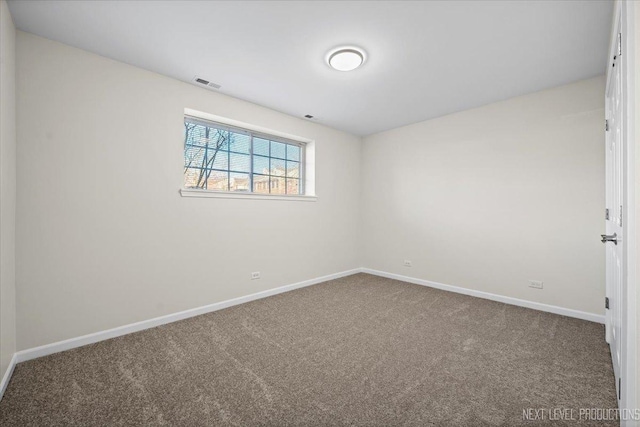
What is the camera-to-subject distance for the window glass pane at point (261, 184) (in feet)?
12.1

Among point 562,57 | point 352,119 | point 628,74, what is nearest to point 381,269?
point 352,119

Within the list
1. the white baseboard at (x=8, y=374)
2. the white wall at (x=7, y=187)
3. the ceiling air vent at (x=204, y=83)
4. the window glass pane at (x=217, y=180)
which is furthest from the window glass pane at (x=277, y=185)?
the white baseboard at (x=8, y=374)

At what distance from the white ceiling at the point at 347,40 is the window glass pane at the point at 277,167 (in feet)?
3.45

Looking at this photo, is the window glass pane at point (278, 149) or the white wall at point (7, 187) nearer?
the white wall at point (7, 187)

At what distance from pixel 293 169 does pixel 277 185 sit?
0.43 meters

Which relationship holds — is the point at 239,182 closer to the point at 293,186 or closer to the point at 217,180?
the point at 217,180

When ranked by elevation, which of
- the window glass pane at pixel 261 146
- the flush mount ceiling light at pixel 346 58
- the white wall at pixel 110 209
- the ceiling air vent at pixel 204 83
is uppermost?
the ceiling air vent at pixel 204 83

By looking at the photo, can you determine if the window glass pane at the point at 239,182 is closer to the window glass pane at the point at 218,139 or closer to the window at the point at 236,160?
the window at the point at 236,160

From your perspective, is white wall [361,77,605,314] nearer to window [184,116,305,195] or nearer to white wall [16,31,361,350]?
window [184,116,305,195]

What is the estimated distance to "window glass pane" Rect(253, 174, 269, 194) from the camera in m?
3.70

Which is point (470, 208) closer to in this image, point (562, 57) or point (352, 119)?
point (562, 57)

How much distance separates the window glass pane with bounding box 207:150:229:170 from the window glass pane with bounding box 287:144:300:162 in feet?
3.43

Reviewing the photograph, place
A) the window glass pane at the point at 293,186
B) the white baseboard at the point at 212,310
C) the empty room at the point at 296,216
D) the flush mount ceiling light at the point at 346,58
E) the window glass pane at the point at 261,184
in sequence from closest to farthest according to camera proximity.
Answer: the empty room at the point at 296,216 → the white baseboard at the point at 212,310 → the flush mount ceiling light at the point at 346,58 → the window glass pane at the point at 261,184 → the window glass pane at the point at 293,186

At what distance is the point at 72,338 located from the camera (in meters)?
2.26
